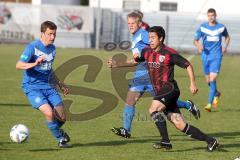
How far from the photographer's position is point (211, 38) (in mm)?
16203

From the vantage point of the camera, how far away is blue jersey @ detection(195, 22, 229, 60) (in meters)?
16.2

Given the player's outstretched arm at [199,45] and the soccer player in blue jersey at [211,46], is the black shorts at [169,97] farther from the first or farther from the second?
the soccer player in blue jersey at [211,46]

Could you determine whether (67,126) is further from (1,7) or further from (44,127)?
(1,7)

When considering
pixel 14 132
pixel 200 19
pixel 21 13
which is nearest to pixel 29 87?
pixel 14 132

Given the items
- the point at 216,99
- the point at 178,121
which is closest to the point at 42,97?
the point at 178,121

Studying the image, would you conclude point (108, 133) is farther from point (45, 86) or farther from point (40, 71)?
point (40, 71)

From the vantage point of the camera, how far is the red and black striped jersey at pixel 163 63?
9.75 meters

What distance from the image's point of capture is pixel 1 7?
40.5m

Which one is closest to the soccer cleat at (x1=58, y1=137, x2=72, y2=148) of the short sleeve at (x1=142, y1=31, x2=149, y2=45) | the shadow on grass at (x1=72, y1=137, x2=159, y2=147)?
the shadow on grass at (x1=72, y1=137, x2=159, y2=147)

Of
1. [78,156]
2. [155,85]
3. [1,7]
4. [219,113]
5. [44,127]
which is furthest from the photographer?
[1,7]

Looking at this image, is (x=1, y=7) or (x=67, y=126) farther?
(x=1, y=7)

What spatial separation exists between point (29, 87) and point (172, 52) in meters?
2.23

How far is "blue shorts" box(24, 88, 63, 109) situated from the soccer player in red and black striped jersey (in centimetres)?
147

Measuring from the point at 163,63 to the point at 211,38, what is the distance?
6.63 metres
